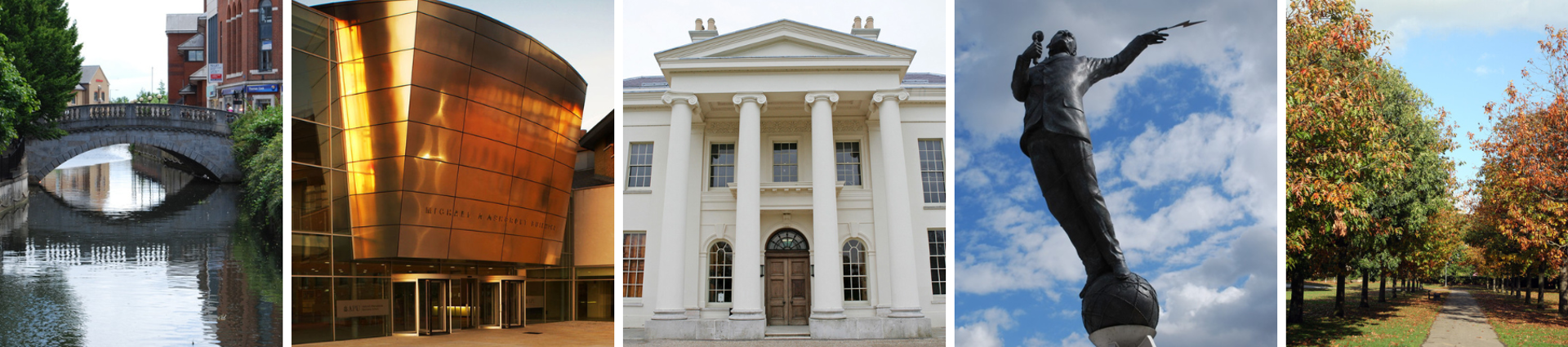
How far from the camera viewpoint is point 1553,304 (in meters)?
17.1

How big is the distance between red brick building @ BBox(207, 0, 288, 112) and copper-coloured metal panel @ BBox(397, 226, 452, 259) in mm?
21665

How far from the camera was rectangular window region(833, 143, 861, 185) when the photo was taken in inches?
642

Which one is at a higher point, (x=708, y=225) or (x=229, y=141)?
(x=229, y=141)

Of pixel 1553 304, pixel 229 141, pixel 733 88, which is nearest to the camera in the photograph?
pixel 733 88

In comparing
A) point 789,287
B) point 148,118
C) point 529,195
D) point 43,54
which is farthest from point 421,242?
point 148,118

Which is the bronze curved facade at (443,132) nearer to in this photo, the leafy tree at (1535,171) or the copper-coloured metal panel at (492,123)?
the copper-coloured metal panel at (492,123)

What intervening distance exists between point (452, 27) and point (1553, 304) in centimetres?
2373

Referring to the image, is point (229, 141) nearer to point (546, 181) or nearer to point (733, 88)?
point (546, 181)

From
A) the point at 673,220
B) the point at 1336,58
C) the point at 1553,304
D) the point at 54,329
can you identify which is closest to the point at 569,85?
the point at 673,220

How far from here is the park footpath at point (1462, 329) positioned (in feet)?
48.0

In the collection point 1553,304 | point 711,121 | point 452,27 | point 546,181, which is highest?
point 452,27

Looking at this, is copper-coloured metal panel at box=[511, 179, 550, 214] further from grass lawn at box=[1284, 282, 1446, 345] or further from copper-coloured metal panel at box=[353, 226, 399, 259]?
grass lawn at box=[1284, 282, 1446, 345]

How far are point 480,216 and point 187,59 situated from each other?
2732cm

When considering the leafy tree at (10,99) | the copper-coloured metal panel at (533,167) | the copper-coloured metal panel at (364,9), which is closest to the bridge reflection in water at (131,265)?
the leafy tree at (10,99)
